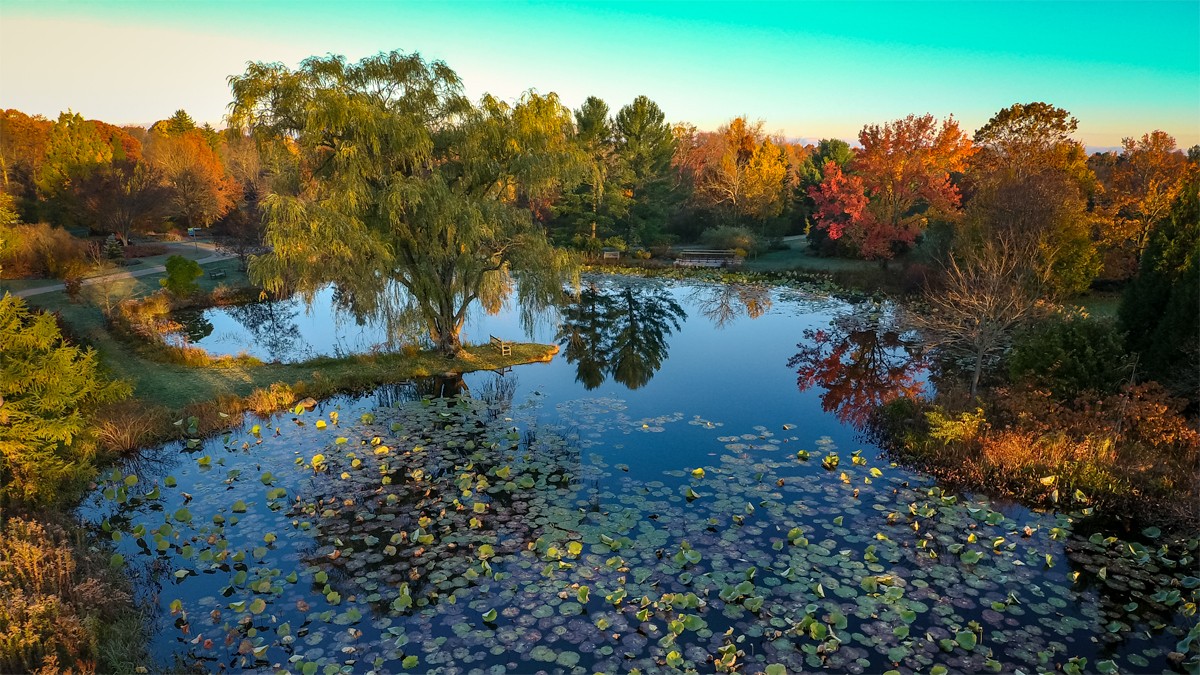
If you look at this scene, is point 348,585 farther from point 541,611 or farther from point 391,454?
point 391,454

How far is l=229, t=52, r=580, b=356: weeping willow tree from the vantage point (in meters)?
16.4

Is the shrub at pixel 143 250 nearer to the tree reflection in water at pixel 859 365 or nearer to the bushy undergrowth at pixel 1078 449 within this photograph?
the tree reflection in water at pixel 859 365

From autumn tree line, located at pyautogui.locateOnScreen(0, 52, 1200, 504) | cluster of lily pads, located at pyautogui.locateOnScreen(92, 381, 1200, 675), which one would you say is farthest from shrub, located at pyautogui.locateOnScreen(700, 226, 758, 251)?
cluster of lily pads, located at pyautogui.locateOnScreen(92, 381, 1200, 675)

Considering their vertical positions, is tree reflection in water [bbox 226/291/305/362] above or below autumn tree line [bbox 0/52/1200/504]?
below

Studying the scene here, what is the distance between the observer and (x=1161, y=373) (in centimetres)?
1374

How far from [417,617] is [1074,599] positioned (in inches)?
364

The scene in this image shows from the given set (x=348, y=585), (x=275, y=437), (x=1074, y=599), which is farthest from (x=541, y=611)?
(x=275, y=437)

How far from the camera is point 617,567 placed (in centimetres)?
945

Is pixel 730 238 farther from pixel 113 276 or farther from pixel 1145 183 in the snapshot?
pixel 113 276

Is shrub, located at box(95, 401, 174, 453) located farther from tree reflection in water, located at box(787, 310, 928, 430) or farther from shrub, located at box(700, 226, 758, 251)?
shrub, located at box(700, 226, 758, 251)

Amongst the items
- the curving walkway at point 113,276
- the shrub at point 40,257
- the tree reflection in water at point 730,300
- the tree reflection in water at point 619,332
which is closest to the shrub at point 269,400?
the tree reflection in water at point 619,332

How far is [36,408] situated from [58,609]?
15.6ft

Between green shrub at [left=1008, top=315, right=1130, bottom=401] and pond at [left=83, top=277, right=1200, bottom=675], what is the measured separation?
372 centimetres

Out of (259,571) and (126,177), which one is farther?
(126,177)
